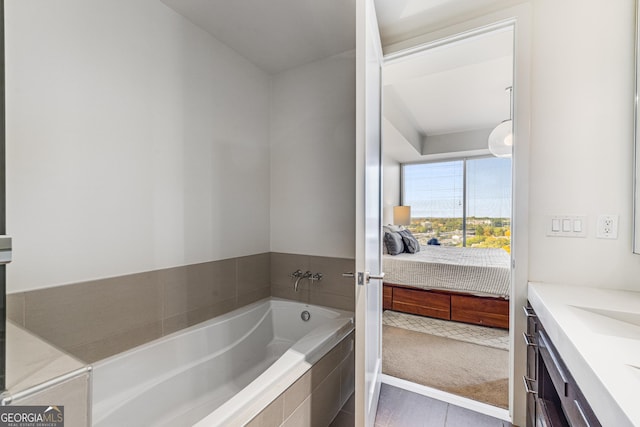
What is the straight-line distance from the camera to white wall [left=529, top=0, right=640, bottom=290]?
1.34m

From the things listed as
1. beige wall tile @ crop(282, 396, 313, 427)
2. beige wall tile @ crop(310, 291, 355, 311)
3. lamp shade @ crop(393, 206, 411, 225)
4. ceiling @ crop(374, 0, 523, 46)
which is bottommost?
beige wall tile @ crop(282, 396, 313, 427)

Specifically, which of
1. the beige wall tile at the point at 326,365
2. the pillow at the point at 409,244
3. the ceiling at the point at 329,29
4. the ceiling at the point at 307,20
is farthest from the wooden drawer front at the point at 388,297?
the ceiling at the point at 307,20

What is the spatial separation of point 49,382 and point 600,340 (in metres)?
1.40

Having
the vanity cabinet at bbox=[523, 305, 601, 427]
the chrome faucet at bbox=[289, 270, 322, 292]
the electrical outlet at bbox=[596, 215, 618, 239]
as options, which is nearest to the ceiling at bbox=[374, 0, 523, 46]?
the electrical outlet at bbox=[596, 215, 618, 239]

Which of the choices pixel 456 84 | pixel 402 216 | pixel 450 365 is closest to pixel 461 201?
pixel 402 216

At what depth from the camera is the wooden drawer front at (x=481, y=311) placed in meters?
2.86

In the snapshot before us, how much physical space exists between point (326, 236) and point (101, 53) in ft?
5.75

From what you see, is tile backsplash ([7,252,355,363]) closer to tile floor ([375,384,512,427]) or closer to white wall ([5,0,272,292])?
white wall ([5,0,272,292])

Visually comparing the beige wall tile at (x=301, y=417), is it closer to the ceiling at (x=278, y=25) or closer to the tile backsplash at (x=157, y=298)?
the tile backsplash at (x=157, y=298)

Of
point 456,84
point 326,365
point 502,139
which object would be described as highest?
point 456,84

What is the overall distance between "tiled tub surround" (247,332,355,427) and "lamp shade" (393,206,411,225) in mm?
4224

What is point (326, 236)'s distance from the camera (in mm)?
2246

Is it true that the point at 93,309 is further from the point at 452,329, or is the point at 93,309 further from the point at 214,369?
the point at 452,329

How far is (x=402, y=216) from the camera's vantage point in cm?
570
